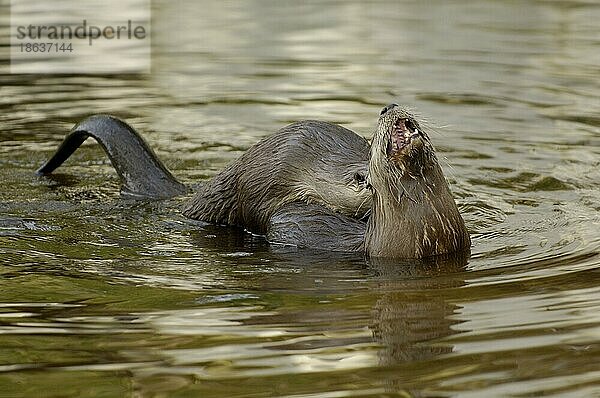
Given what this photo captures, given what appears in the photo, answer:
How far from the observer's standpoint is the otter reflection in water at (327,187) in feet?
16.9

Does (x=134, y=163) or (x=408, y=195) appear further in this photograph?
(x=134, y=163)

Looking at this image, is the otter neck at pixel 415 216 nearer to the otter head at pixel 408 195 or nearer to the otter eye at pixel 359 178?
the otter head at pixel 408 195

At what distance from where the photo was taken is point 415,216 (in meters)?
5.20

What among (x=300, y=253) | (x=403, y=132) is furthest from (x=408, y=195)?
(x=300, y=253)

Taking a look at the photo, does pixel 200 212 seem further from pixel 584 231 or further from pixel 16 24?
pixel 16 24

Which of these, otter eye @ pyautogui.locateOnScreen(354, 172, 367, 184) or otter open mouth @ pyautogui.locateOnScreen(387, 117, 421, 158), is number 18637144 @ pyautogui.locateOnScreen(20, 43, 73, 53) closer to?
otter eye @ pyautogui.locateOnScreen(354, 172, 367, 184)

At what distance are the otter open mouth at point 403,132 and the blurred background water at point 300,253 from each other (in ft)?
1.08

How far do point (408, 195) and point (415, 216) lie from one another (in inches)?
3.9

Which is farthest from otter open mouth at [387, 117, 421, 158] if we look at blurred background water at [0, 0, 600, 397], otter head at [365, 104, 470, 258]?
blurred background water at [0, 0, 600, 397]

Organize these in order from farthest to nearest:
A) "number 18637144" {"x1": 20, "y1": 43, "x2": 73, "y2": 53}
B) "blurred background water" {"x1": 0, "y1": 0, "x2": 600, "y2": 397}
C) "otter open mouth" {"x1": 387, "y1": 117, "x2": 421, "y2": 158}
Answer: "number 18637144" {"x1": 20, "y1": 43, "x2": 73, "y2": 53} < "otter open mouth" {"x1": 387, "y1": 117, "x2": 421, "y2": 158} < "blurred background water" {"x1": 0, "y1": 0, "x2": 600, "y2": 397}

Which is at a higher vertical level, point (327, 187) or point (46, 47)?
point (46, 47)

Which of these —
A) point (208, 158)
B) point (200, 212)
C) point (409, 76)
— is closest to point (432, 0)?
point (409, 76)

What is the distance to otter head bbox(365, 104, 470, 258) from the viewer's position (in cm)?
506

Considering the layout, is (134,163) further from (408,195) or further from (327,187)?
(408,195)
